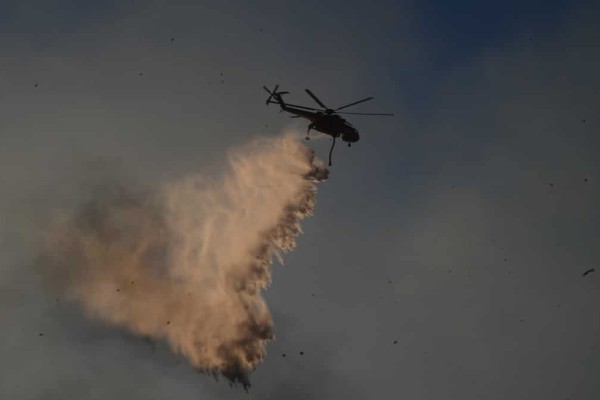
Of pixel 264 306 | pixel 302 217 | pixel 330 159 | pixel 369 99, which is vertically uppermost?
pixel 369 99

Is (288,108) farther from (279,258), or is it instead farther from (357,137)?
(279,258)

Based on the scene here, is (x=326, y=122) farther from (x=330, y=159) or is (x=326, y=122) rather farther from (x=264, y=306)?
(x=264, y=306)

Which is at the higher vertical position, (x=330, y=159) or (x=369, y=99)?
(x=369, y=99)

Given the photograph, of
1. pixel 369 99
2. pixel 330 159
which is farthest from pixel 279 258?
pixel 369 99

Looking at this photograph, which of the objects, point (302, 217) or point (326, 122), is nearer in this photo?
point (326, 122)

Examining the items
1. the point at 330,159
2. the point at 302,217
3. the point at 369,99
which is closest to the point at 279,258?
the point at 302,217

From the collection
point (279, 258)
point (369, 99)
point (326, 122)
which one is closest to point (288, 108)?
point (326, 122)

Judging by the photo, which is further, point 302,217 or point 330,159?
point 302,217

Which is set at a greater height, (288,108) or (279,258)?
(288,108)
